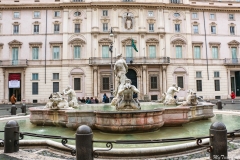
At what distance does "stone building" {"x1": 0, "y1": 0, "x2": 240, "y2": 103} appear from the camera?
29.7m

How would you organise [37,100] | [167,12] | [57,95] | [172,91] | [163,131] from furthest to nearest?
[167,12]
[37,100]
[172,91]
[57,95]
[163,131]

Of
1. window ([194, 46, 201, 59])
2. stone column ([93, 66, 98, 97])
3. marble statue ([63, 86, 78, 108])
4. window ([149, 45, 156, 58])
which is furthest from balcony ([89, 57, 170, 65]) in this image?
marble statue ([63, 86, 78, 108])

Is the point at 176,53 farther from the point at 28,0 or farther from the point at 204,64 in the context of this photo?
the point at 28,0

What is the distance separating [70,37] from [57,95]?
2265cm

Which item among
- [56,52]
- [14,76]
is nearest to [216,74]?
[56,52]

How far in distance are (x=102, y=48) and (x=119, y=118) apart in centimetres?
2463

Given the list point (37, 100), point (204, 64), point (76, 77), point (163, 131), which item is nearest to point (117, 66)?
point (163, 131)

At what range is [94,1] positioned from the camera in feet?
99.7

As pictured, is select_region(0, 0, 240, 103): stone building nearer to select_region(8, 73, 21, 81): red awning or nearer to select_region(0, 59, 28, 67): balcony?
select_region(0, 59, 28, 67): balcony

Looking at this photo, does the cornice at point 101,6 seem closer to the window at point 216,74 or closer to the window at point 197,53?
the window at point 197,53

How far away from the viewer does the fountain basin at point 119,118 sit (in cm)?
675

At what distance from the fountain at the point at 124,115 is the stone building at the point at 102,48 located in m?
20.1

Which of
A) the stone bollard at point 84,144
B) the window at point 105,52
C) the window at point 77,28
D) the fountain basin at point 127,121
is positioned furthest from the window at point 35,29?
the stone bollard at point 84,144

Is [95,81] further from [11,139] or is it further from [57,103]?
[11,139]
